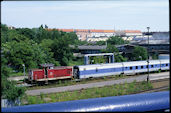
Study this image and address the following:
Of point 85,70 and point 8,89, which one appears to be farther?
point 85,70

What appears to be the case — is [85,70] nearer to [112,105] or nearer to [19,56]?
[19,56]

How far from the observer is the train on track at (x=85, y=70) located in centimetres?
1833

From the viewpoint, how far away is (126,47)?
40219mm

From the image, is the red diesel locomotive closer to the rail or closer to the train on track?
the train on track

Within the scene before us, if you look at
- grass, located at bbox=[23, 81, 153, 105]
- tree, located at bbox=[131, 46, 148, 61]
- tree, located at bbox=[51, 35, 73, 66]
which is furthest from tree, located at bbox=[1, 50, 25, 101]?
tree, located at bbox=[131, 46, 148, 61]

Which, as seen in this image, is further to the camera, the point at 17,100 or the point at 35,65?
the point at 35,65

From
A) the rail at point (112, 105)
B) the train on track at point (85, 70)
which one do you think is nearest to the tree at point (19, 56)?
the train on track at point (85, 70)

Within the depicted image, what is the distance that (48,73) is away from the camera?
1850cm

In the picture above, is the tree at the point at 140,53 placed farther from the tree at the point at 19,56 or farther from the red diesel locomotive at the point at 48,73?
the red diesel locomotive at the point at 48,73

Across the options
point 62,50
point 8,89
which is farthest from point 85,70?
point 62,50

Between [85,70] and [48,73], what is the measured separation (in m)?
3.30

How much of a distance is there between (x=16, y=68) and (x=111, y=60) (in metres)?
11.2

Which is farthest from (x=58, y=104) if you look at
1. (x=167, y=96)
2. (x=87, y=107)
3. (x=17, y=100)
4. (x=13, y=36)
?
(x=13, y=36)

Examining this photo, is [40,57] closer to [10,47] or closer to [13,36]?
[10,47]
